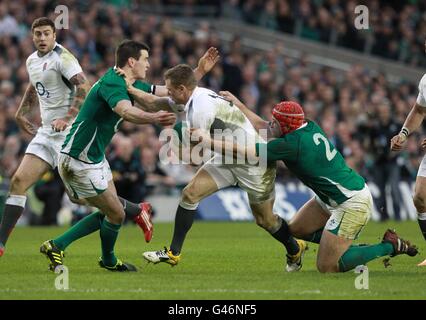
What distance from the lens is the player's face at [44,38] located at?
1291cm

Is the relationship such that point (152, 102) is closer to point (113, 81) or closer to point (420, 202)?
point (113, 81)

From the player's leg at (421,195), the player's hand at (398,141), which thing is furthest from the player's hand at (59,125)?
the player's leg at (421,195)

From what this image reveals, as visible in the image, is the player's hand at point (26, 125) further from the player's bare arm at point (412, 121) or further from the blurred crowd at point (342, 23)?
the blurred crowd at point (342, 23)

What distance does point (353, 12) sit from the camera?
1182 inches

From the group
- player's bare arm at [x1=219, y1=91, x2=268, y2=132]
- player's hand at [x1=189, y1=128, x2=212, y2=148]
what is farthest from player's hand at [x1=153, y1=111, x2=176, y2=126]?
player's bare arm at [x1=219, y1=91, x2=268, y2=132]

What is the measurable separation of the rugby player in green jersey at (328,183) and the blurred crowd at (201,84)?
34.4ft

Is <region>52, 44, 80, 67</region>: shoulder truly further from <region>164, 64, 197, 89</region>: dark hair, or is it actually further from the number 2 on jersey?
the number 2 on jersey

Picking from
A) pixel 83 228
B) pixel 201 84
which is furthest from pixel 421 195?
pixel 201 84

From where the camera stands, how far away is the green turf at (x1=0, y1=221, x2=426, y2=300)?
31.5 ft

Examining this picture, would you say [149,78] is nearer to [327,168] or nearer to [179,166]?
[179,166]

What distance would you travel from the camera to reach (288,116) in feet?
36.1

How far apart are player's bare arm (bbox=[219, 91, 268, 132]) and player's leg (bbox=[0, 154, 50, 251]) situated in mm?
2442

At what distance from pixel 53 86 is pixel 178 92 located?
2.13 meters

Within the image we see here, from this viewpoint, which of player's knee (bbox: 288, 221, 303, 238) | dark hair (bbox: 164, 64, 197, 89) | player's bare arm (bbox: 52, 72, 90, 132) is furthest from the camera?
player's bare arm (bbox: 52, 72, 90, 132)
